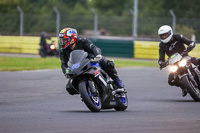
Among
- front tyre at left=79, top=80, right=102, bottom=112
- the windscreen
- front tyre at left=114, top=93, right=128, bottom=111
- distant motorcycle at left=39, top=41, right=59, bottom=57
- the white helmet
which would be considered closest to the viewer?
front tyre at left=79, top=80, right=102, bottom=112

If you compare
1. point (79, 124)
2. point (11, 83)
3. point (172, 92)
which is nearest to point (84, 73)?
point (79, 124)

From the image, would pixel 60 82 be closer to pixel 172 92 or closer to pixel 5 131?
pixel 172 92

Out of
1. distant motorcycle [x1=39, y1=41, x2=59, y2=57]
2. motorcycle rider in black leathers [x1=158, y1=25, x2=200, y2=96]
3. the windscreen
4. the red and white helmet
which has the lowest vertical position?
distant motorcycle [x1=39, y1=41, x2=59, y2=57]

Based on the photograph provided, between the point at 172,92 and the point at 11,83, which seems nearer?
the point at 172,92

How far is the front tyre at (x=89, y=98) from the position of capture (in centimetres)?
899

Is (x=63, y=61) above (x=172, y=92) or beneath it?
above

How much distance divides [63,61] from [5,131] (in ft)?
9.39

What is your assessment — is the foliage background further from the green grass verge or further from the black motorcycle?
the black motorcycle

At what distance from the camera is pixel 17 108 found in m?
10.2

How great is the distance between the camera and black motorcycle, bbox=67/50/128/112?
905 cm

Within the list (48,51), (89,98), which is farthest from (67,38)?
(48,51)

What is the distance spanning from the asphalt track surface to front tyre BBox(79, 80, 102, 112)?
0.43 feet

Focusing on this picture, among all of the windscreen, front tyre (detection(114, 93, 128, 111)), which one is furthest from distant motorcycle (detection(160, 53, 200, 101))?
the windscreen

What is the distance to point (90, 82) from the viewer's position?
9.15 m
